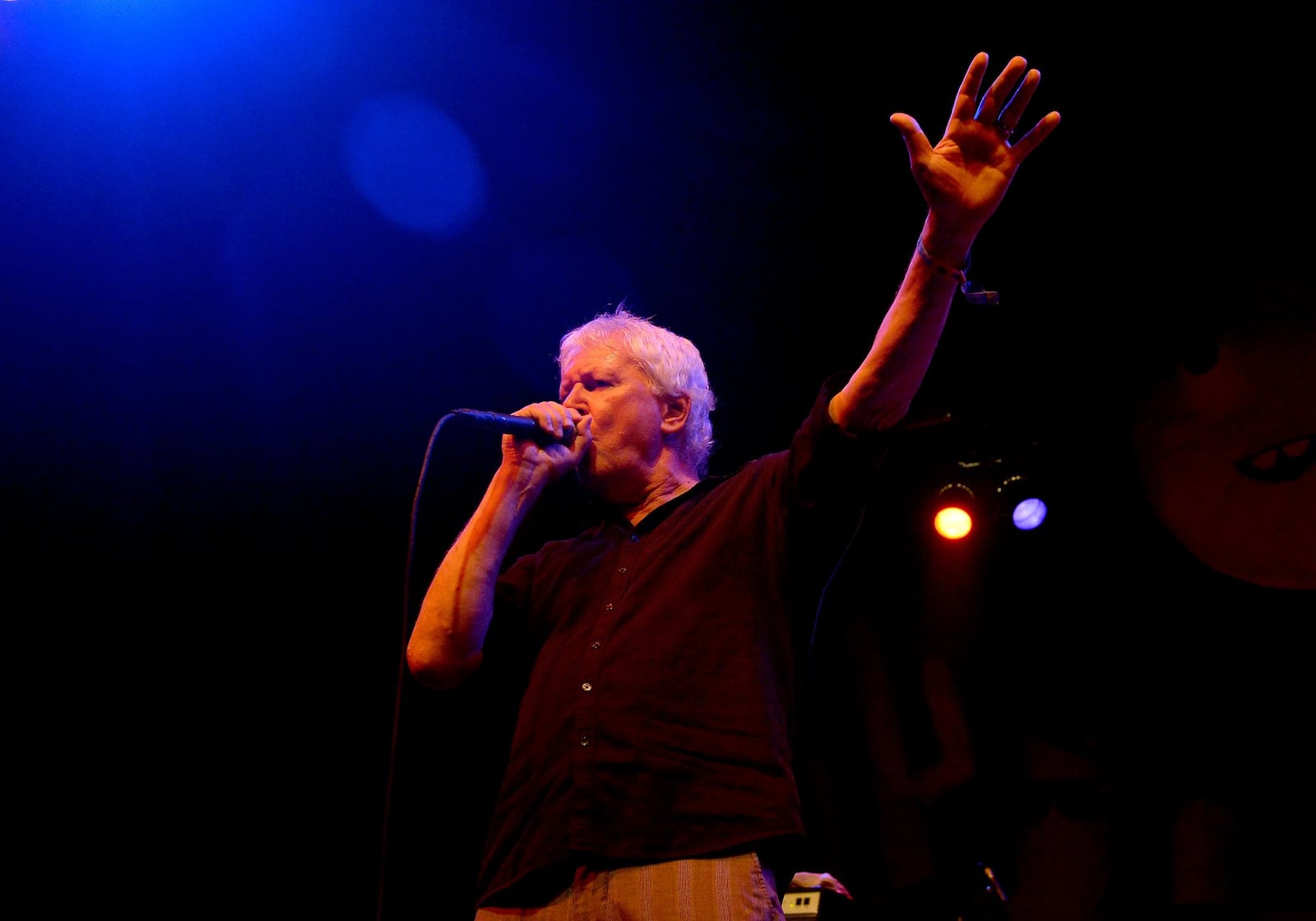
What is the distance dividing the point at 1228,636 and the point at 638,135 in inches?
129

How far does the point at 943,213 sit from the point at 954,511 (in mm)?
2698

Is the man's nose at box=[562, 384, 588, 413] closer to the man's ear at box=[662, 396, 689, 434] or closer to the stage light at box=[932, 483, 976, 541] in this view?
the man's ear at box=[662, 396, 689, 434]

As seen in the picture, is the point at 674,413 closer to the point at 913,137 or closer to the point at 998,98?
the point at 913,137

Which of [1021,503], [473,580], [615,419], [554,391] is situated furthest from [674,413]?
[1021,503]

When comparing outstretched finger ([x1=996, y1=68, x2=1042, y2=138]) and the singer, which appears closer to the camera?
the singer

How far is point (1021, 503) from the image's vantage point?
3.86 m

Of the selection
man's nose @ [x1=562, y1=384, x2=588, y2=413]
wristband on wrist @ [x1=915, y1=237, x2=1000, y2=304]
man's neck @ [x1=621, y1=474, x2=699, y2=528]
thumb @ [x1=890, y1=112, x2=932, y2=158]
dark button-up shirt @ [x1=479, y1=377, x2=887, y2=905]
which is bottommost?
dark button-up shirt @ [x1=479, y1=377, x2=887, y2=905]

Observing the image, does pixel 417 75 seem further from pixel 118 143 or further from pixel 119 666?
pixel 119 666

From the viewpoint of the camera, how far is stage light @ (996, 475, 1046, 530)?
3838 millimetres

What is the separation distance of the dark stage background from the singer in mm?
1628

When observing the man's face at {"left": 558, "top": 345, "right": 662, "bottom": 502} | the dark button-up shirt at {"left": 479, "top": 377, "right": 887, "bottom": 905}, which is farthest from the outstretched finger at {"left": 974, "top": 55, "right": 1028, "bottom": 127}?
the man's face at {"left": 558, "top": 345, "right": 662, "bottom": 502}

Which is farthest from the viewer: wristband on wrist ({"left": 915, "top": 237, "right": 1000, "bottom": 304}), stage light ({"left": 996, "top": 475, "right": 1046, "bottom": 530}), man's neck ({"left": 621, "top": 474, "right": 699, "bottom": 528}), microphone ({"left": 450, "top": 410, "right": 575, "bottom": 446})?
stage light ({"left": 996, "top": 475, "right": 1046, "bottom": 530})

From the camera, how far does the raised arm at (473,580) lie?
176 centimetres

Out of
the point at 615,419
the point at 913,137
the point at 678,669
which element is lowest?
the point at 678,669
